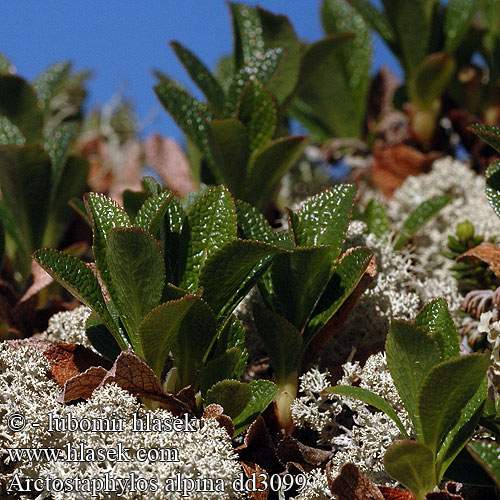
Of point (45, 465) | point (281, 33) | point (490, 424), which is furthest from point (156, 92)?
point (490, 424)

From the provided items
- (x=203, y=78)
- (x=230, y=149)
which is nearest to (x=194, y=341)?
(x=230, y=149)

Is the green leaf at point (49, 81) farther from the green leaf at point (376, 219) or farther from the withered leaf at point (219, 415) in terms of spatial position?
the withered leaf at point (219, 415)

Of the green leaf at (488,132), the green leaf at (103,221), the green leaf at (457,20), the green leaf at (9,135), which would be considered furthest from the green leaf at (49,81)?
the green leaf at (488,132)

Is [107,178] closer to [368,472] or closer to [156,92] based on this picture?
[156,92]

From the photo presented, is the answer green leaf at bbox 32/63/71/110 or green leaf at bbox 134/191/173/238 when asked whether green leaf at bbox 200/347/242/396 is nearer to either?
green leaf at bbox 134/191/173/238

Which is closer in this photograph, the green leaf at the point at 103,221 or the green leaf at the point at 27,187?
the green leaf at the point at 103,221

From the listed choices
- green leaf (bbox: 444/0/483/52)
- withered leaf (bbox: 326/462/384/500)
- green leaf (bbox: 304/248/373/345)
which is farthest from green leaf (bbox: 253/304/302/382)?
green leaf (bbox: 444/0/483/52)

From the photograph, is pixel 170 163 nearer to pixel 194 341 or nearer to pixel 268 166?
A: pixel 268 166
